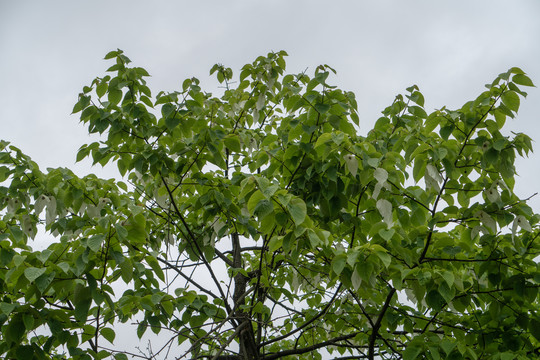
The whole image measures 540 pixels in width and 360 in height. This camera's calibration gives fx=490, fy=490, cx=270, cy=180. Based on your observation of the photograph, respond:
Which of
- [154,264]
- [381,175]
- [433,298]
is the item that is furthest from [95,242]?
[433,298]

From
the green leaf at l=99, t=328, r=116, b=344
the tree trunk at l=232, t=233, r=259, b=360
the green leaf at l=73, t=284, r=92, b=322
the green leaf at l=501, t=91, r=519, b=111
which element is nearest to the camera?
the green leaf at l=73, t=284, r=92, b=322

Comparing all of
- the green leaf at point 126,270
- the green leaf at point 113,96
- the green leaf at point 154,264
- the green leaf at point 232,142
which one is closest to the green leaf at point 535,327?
the green leaf at point 232,142

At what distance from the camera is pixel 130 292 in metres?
2.70

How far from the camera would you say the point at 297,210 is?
195 centimetres

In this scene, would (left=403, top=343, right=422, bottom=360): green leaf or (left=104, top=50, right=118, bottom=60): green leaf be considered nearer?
(left=403, top=343, right=422, bottom=360): green leaf

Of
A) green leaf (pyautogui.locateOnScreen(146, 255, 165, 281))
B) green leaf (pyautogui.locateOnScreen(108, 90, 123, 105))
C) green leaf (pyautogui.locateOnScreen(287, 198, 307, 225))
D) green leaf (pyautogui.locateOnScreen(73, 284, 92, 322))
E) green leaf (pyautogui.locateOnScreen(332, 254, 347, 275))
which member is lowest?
green leaf (pyautogui.locateOnScreen(332, 254, 347, 275))

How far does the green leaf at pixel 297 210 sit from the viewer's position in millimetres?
1905

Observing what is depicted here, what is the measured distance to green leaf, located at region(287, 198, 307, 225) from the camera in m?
1.90

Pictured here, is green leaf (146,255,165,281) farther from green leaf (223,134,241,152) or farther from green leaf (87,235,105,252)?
green leaf (223,134,241,152)

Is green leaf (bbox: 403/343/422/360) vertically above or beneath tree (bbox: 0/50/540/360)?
beneath

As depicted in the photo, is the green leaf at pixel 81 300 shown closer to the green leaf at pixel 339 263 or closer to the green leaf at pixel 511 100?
the green leaf at pixel 339 263

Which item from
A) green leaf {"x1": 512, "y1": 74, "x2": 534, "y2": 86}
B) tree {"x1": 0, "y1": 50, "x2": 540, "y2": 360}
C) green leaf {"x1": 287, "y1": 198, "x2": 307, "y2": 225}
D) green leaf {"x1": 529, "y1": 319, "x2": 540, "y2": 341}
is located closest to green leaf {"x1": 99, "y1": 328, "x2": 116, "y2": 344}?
tree {"x1": 0, "y1": 50, "x2": 540, "y2": 360}

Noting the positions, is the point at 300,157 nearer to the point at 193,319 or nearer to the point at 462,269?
the point at 193,319

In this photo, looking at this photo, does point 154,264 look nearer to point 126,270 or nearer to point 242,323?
point 126,270
